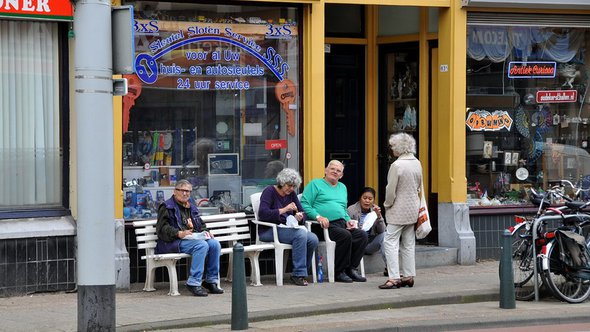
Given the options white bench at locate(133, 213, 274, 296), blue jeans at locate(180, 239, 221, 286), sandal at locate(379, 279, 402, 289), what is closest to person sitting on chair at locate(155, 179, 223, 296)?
blue jeans at locate(180, 239, 221, 286)

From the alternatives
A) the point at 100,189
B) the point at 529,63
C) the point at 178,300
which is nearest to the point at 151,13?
the point at 178,300

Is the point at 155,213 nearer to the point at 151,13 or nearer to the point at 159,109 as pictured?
the point at 159,109

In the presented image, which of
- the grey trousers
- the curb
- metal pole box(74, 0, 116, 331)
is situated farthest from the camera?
the grey trousers

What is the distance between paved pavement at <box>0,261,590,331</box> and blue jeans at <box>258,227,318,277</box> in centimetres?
25

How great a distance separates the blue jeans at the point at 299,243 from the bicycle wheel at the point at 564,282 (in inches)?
106

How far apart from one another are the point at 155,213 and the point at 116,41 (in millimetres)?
4295

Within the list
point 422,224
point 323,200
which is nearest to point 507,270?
point 422,224

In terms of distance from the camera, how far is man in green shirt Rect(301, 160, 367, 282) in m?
12.6

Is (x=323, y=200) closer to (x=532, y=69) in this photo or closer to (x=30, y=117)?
(x=30, y=117)

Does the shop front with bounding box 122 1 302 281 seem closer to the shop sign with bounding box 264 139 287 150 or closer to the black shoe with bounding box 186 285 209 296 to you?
the shop sign with bounding box 264 139 287 150

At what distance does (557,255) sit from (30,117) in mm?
5949

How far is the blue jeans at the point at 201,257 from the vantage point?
11500mm

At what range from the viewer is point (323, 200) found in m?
12.7

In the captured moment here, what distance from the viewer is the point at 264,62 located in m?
13.1
